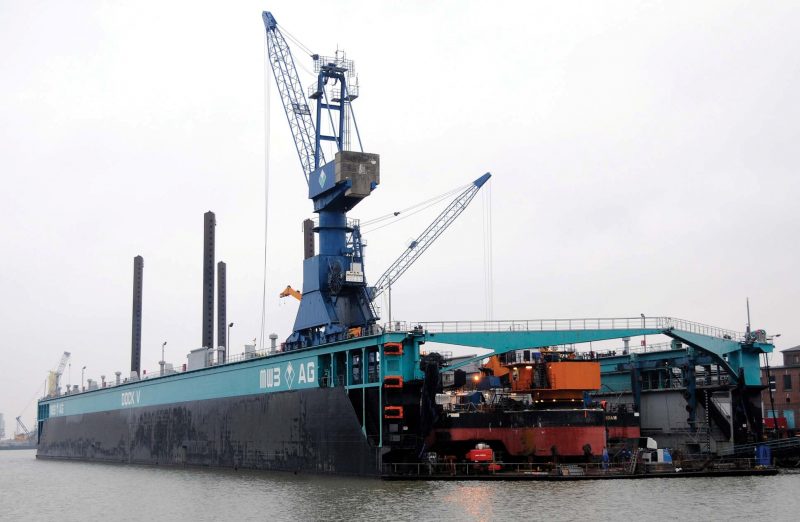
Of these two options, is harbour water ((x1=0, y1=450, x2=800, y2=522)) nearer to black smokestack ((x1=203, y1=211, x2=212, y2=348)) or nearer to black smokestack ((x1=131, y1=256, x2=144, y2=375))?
black smokestack ((x1=203, y1=211, x2=212, y2=348))

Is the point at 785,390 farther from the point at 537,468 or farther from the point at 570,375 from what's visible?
the point at 537,468

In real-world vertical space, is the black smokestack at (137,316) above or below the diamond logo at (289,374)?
above

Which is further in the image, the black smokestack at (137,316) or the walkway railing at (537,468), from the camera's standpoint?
the black smokestack at (137,316)

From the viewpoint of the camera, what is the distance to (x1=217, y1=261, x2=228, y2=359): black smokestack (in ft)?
354

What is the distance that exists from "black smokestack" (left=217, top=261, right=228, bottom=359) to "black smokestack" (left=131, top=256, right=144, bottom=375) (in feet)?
65.7

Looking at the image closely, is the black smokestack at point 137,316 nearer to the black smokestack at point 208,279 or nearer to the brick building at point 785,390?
the black smokestack at point 208,279

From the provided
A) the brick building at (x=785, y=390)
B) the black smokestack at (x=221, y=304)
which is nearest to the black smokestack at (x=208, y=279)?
the black smokestack at (x=221, y=304)

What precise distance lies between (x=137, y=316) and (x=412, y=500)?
3443 inches

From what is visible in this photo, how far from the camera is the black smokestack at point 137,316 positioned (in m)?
125

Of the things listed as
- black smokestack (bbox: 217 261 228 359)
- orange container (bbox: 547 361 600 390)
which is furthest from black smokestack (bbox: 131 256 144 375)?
orange container (bbox: 547 361 600 390)

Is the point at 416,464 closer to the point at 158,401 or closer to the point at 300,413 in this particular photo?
the point at 300,413

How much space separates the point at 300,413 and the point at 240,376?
12356mm

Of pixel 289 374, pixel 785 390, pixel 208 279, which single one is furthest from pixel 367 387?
pixel 785 390

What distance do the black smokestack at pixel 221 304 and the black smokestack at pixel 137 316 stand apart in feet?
65.7
